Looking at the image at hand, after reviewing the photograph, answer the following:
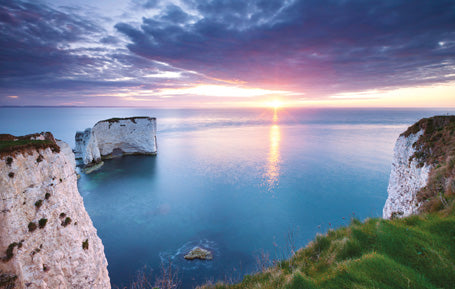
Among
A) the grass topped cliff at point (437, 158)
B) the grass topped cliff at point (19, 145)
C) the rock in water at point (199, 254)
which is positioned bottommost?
the rock in water at point (199, 254)

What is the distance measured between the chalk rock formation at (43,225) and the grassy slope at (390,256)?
730 centimetres

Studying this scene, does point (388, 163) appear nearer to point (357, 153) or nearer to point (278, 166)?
point (357, 153)

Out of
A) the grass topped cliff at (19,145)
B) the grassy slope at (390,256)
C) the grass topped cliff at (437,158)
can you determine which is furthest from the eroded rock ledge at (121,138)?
the grass topped cliff at (437,158)

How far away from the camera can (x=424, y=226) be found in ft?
17.8

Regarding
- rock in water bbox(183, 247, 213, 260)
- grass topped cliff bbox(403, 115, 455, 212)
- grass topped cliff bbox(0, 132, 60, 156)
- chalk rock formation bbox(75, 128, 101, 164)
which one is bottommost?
rock in water bbox(183, 247, 213, 260)

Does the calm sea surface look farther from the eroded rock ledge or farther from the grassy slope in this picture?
the eroded rock ledge

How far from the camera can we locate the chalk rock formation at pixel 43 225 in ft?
23.6

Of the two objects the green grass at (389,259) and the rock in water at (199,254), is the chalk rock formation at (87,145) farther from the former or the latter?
the green grass at (389,259)

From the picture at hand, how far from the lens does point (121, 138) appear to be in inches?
1836

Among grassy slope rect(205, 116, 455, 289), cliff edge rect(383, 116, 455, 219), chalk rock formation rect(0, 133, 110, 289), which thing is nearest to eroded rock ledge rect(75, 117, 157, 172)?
chalk rock formation rect(0, 133, 110, 289)

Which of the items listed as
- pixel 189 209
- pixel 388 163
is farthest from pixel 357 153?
pixel 189 209

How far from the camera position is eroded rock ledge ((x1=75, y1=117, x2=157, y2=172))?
141 ft

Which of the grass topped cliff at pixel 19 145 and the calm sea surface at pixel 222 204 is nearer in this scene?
the grass topped cliff at pixel 19 145

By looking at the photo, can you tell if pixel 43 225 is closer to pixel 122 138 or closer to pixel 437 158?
pixel 437 158
